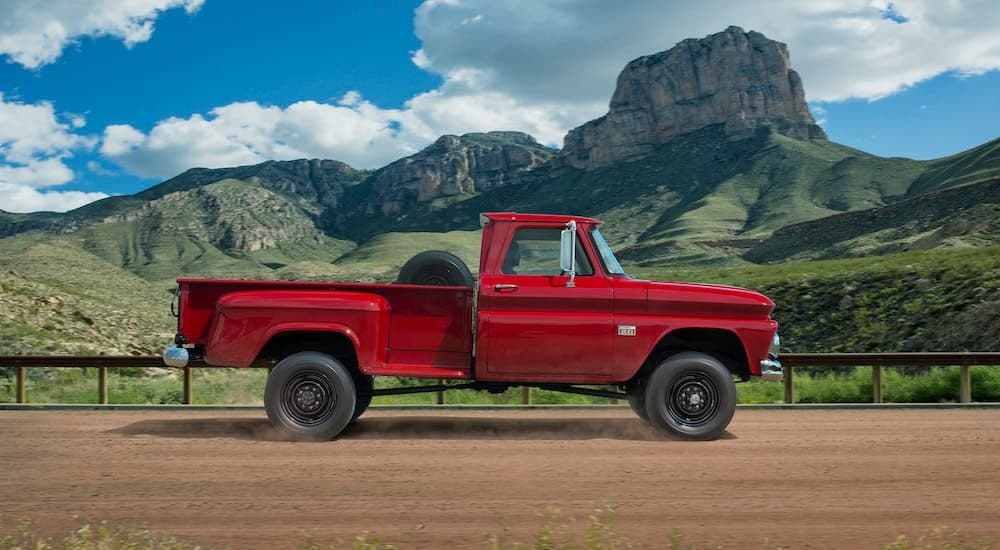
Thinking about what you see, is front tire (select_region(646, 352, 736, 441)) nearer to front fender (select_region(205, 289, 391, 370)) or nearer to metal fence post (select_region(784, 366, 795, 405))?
front fender (select_region(205, 289, 391, 370))

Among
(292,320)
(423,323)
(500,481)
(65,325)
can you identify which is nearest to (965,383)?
(423,323)

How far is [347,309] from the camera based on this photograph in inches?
324

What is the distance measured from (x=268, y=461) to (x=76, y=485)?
153cm

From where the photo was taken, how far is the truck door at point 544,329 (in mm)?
8227

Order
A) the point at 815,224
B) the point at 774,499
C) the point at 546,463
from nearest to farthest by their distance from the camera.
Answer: the point at 774,499 < the point at 546,463 < the point at 815,224

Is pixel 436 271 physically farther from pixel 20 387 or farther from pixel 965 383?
pixel 965 383

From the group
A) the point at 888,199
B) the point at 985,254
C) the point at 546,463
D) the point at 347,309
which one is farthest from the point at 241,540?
the point at 888,199

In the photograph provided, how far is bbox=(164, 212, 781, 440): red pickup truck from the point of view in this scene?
27.0ft

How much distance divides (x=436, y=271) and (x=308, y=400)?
5.84 feet

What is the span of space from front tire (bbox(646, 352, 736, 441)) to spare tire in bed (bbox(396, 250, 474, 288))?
83.8 inches

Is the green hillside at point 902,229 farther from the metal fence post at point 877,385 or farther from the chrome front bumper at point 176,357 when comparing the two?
the chrome front bumper at point 176,357

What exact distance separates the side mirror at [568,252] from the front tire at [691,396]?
4.12 feet

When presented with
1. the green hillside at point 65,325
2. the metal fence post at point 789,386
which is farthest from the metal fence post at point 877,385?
the green hillside at point 65,325

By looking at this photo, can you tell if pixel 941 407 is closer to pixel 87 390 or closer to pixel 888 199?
pixel 87 390
